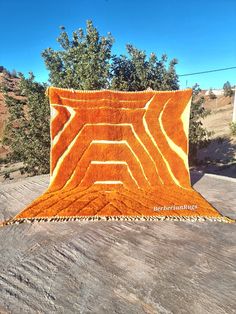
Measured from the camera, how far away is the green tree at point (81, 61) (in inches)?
290


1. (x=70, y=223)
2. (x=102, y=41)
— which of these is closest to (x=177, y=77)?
(x=102, y=41)

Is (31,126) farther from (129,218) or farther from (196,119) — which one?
(129,218)

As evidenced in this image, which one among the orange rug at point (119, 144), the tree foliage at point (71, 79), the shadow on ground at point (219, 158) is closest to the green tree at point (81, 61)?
the tree foliage at point (71, 79)

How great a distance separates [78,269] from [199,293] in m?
0.97

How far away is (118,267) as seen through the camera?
2643mm

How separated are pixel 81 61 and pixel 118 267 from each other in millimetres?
5924

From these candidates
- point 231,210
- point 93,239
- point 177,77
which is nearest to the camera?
point 93,239

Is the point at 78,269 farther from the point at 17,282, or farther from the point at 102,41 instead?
the point at 102,41

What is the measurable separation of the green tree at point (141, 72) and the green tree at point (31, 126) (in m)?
1.91

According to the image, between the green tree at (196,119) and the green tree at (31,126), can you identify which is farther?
the green tree at (196,119)

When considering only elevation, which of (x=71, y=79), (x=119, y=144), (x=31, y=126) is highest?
(x=71, y=79)

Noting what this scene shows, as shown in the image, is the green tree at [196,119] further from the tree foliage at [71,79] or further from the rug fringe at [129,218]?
the rug fringe at [129,218]

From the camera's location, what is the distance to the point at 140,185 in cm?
487

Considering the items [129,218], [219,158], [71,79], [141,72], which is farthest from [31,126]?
[219,158]
